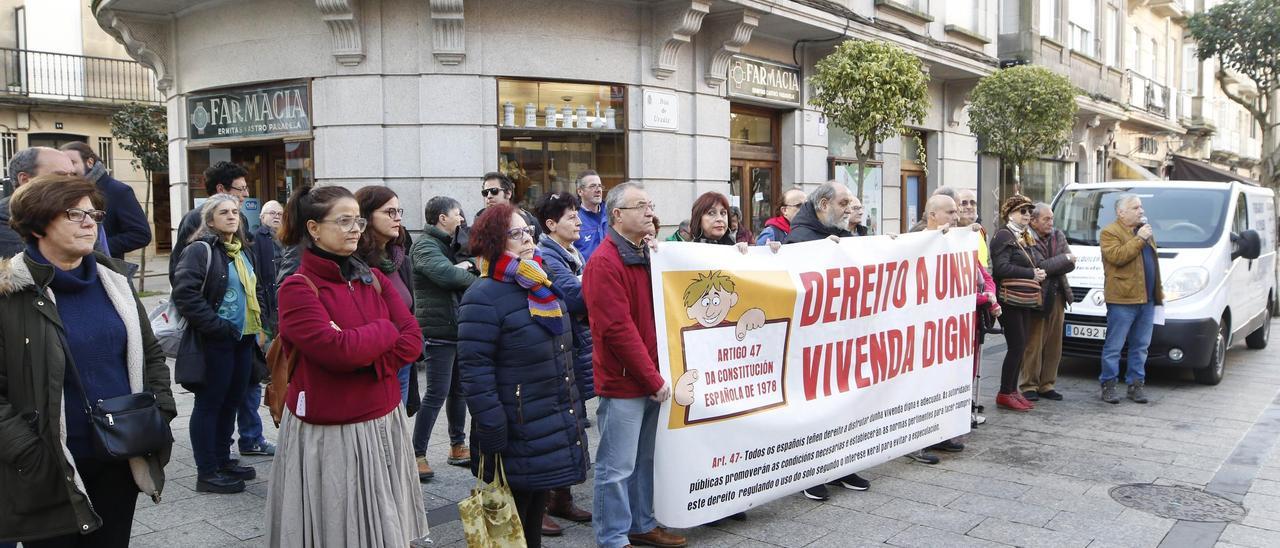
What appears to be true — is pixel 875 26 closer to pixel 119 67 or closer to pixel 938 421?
pixel 938 421

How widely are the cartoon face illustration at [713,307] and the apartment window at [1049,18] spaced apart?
63.1 ft

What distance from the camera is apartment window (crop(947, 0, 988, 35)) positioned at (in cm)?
1744

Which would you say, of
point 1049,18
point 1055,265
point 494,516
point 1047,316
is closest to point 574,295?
point 494,516

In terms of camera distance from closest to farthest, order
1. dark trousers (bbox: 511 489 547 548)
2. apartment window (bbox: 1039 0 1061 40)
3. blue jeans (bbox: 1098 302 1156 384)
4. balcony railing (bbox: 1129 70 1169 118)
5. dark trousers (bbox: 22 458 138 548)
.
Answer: dark trousers (bbox: 22 458 138 548)
dark trousers (bbox: 511 489 547 548)
blue jeans (bbox: 1098 302 1156 384)
apartment window (bbox: 1039 0 1061 40)
balcony railing (bbox: 1129 70 1169 118)

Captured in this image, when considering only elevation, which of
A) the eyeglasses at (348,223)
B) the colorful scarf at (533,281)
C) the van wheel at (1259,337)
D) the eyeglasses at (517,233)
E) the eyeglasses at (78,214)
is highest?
the eyeglasses at (78,214)

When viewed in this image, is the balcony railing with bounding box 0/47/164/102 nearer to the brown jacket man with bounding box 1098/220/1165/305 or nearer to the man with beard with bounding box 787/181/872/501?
the man with beard with bounding box 787/181/872/501

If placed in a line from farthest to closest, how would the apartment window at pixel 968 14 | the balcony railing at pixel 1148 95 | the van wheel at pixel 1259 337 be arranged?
the balcony railing at pixel 1148 95 → the apartment window at pixel 968 14 → the van wheel at pixel 1259 337

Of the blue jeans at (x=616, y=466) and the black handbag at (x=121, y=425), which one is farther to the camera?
the blue jeans at (x=616, y=466)

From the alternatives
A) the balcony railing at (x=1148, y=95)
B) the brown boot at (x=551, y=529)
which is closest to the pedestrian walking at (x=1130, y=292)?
the brown boot at (x=551, y=529)

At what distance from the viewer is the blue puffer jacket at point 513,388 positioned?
3.74 metres

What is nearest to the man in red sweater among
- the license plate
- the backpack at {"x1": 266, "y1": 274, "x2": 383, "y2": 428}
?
the backpack at {"x1": 266, "y1": 274, "x2": 383, "y2": 428}

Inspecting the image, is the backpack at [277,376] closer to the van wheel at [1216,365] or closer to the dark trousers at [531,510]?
the dark trousers at [531,510]

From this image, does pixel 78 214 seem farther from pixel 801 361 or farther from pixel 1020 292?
pixel 1020 292

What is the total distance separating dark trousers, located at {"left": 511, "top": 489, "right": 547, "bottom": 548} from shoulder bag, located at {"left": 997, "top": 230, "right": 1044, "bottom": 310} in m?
4.83
